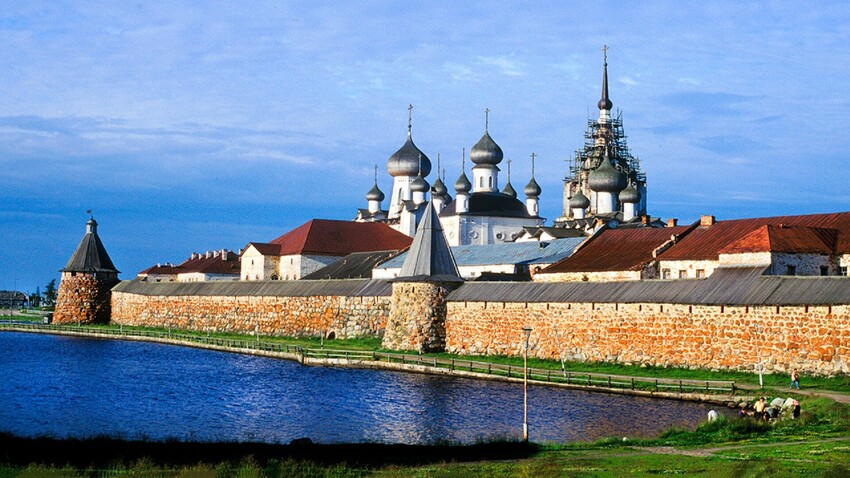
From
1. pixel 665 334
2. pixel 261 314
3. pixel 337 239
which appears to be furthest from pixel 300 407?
pixel 337 239

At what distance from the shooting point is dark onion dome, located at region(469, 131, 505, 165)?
253 feet

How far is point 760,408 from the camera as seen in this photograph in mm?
22375

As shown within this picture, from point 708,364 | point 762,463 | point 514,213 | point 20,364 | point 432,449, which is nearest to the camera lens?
point 762,463

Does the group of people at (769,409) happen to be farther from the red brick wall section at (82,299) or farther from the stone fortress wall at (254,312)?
the red brick wall section at (82,299)

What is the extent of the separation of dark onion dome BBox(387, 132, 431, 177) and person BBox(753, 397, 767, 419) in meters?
63.1

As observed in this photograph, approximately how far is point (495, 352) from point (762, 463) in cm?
2130

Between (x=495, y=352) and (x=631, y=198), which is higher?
(x=631, y=198)

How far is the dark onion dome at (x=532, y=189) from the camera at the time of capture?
80562 mm

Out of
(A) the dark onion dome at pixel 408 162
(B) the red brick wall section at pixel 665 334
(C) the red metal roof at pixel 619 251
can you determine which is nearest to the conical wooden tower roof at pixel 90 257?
(A) the dark onion dome at pixel 408 162

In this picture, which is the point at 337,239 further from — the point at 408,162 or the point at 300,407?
the point at 300,407

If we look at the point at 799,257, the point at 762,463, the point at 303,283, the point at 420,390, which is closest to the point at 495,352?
the point at 420,390

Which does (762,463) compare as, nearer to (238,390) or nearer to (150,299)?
(238,390)

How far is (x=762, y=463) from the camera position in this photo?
1568 cm

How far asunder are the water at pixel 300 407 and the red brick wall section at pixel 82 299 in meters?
27.8
